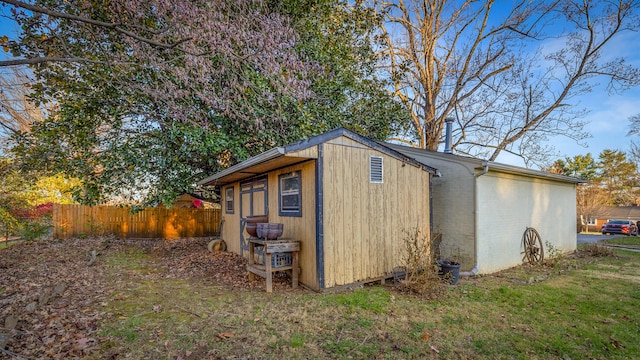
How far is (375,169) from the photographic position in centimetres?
603

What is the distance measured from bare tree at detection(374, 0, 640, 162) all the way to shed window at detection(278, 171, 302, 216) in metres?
9.40

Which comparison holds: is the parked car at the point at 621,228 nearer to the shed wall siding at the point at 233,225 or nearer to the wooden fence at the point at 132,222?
the shed wall siding at the point at 233,225

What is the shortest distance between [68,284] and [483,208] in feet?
27.4

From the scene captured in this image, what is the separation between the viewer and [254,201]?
25.7ft

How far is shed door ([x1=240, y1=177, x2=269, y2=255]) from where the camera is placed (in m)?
7.29

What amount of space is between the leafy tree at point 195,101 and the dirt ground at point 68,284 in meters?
1.89

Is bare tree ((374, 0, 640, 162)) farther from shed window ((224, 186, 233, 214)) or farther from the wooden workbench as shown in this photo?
the wooden workbench

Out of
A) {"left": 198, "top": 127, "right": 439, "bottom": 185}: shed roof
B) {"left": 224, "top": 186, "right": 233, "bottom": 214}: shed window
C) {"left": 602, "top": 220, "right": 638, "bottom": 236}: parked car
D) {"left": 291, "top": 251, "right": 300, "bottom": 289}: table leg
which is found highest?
{"left": 198, "top": 127, "right": 439, "bottom": 185}: shed roof

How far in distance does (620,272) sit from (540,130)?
923 centimetres

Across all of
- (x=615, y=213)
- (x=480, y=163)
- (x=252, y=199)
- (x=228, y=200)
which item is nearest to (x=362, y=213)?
(x=480, y=163)

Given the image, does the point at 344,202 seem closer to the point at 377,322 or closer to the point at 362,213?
the point at 362,213

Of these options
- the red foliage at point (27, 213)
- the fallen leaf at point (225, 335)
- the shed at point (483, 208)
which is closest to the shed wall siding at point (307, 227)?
the fallen leaf at point (225, 335)

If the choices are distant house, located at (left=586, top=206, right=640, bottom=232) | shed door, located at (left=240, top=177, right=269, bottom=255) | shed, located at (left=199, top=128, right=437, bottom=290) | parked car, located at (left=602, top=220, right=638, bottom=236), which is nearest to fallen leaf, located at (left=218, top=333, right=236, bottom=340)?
shed, located at (left=199, top=128, right=437, bottom=290)

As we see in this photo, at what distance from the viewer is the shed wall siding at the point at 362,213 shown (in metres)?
5.35
